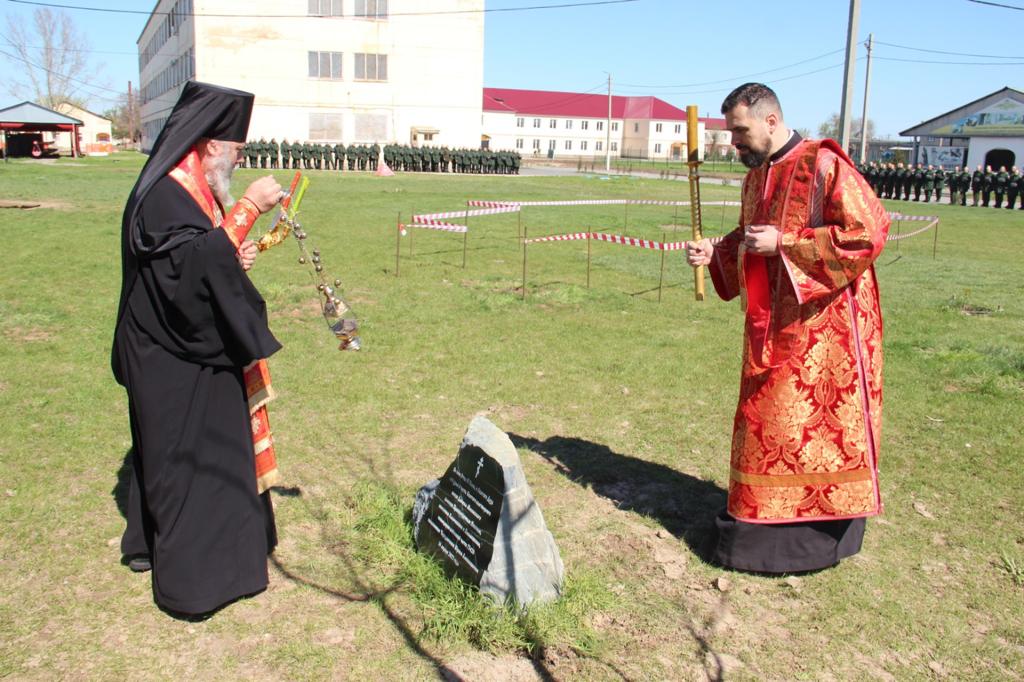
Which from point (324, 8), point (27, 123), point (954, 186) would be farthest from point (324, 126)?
point (954, 186)

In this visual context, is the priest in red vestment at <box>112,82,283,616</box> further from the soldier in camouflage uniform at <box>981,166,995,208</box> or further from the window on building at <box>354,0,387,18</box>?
the window on building at <box>354,0,387,18</box>

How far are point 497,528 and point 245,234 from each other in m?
1.61

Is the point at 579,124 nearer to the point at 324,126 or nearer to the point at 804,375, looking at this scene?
the point at 324,126

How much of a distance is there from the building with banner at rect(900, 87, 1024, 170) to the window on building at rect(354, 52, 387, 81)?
103 feet

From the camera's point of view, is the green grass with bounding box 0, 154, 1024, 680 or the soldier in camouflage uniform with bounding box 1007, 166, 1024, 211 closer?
the green grass with bounding box 0, 154, 1024, 680

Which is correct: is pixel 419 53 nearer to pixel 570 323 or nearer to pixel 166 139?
pixel 570 323

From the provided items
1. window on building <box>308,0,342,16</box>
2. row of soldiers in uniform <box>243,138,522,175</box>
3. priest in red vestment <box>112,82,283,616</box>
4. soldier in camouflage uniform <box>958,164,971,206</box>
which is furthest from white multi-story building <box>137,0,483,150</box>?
priest in red vestment <box>112,82,283,616</box>

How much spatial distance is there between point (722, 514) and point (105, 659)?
9.34 ft

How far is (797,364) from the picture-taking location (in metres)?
3.85

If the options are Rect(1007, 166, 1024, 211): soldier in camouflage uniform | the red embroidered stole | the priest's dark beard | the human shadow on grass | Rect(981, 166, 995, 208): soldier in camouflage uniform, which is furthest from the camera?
Rect(981, 166, 995, 208): soldier in camouflage uniform

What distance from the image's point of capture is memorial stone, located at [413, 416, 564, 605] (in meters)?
3.43

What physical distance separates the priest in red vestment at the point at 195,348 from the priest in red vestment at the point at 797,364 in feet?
6.98

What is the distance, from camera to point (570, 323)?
9.26 metres

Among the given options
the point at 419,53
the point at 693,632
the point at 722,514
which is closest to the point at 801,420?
the point at 722,514
